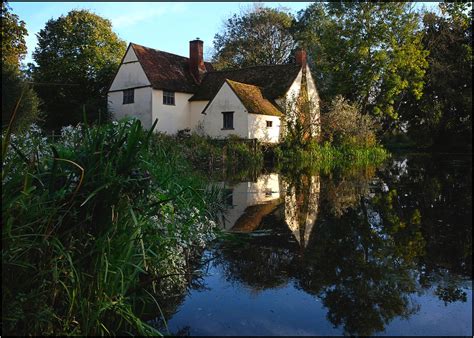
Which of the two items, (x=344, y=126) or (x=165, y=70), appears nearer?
(x=344, y=126)

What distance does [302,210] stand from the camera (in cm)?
1045

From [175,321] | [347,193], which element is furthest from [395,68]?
[175,321]

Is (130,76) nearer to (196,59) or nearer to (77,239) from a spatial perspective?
(196,59)

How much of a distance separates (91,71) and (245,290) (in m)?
37.7

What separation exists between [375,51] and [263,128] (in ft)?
44.4

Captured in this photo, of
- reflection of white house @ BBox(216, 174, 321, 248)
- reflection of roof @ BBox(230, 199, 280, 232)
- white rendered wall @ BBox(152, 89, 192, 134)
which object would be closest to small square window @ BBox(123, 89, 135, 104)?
white rendered wall @ BBox(152, 89, 192, 134)

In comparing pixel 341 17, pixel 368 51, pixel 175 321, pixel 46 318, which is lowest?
pixel 175 321

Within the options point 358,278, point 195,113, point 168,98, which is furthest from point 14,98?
point 358,278

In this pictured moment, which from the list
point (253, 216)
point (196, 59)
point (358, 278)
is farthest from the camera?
point (196, 59)

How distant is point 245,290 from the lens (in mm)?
5168

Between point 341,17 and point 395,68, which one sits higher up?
point 341,17

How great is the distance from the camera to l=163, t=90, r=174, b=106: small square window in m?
33.5

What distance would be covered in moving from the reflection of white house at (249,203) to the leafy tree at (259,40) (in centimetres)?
3609

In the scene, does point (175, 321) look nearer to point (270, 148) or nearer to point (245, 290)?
point (245, 290)
